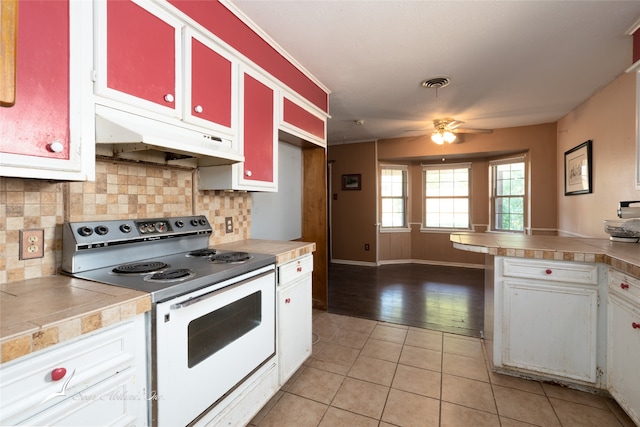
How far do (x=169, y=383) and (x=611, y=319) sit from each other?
245 cm

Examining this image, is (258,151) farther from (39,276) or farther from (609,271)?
(609,271)

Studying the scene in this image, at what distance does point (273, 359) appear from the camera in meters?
1.79

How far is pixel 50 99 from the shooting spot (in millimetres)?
1034

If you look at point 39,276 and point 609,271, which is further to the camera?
point 609,271

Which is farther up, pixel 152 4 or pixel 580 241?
pixel 152 4

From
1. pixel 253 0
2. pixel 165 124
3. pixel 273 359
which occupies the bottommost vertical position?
pixel 273 359

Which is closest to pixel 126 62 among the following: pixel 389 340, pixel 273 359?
pixel 273 359

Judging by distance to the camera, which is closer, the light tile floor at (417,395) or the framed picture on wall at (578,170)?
the light tile floor at (417,395)

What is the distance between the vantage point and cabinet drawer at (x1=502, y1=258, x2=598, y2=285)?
1863 millimetres

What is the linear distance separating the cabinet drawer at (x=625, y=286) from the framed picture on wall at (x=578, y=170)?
2158 mm

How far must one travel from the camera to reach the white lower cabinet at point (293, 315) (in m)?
1.89

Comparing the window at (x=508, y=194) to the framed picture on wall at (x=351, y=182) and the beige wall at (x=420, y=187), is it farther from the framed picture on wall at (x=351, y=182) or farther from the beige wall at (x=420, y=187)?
the framed picture on wall at (x=351, y=182)

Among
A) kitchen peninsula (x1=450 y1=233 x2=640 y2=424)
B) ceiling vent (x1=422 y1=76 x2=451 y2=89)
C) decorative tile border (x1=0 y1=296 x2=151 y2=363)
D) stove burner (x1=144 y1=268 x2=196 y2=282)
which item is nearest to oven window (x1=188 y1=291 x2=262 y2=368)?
stove burner (x1=144 y1=268 x2=196 y2=282)

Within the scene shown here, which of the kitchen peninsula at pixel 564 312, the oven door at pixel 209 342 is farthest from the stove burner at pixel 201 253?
the kitchen peninsula at pixel 564 312
